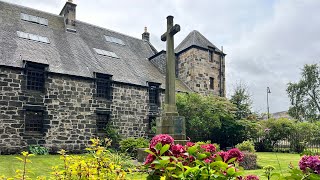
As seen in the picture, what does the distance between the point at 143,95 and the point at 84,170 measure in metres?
17.4

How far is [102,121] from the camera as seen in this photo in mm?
18469

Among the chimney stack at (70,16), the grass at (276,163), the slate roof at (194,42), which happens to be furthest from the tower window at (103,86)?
the grass at (276,163)

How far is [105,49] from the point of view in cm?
2200

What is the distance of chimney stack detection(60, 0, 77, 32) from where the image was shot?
21750 millimetres

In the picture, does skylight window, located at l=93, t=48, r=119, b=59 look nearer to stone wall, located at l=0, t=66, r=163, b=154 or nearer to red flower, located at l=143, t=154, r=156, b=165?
stone wall, located at l=0, t=66, r=163, b=154

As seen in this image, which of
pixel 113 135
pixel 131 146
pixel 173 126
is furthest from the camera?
pixel 113 135

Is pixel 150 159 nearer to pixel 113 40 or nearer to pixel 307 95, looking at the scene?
pixel 113 40

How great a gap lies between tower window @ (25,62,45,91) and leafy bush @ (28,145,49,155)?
10.7 feet

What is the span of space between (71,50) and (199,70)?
10.4m

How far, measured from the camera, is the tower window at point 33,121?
15648 millimetres

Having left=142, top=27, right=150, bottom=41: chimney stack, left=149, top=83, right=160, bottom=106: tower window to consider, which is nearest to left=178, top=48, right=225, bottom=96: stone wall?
left=149, top=83, right=160, bottom=106: tower window

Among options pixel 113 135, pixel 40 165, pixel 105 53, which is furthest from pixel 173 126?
pixel 105 53

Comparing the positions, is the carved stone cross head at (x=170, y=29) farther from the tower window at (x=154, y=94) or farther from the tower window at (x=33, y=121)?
the tower window at (x=154, y=94)

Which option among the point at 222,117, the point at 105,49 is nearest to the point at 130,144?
the point at 222,117
